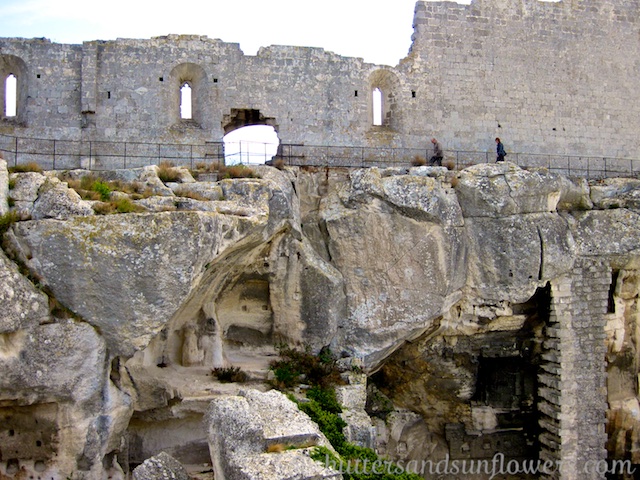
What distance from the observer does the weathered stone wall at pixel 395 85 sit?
1694cm

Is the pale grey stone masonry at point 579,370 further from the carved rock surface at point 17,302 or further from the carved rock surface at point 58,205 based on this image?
the carved rock surface at point 17,302

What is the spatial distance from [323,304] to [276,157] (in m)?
4.25

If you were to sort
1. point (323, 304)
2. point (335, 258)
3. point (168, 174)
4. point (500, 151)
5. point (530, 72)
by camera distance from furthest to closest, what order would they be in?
point (530, 72), point (500, 151), point (335, 258), point (323, 304), point (168, 174)

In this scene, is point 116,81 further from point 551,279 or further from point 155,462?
point 551,279

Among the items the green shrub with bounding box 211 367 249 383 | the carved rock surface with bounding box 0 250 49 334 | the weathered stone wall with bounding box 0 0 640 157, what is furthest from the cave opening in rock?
the carved rock surface with bounding box 0 250 49 334

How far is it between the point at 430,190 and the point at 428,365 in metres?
4.62

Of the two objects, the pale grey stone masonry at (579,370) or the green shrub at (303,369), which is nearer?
the green shrub at (303,369)

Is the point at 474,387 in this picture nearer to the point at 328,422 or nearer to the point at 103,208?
the point at 328,422

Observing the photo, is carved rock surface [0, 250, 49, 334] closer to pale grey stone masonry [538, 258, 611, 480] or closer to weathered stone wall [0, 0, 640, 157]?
weathered stone wall [0, 0, 640, 157]

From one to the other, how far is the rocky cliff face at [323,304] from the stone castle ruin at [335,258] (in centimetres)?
5

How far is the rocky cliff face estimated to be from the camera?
11.4 metres

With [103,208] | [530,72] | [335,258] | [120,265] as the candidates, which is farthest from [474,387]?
[103,208]

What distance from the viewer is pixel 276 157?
17719 millimetres

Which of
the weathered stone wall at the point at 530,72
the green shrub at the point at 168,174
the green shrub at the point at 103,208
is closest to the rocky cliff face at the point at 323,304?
the green shrub at the point at 103,208
